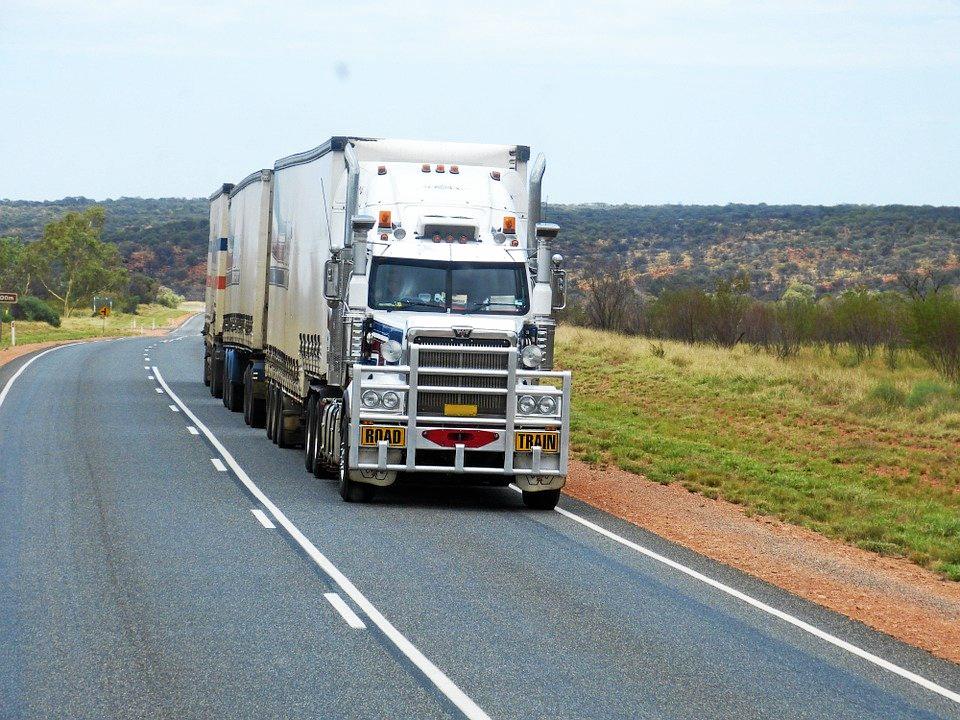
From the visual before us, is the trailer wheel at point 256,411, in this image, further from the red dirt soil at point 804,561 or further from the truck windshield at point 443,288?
the truck windshield at point 443,288

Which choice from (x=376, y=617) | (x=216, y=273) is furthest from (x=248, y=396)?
(x=376, y=617)

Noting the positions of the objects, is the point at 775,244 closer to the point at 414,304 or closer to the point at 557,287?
the point at 557,287

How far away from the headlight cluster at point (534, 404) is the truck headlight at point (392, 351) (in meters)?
1.47

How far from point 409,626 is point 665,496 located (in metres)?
9.99

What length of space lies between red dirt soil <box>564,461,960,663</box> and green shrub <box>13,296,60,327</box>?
3095 inches

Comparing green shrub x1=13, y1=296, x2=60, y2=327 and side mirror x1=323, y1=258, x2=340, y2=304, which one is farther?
green shrub x1=13, y1=296, x2=60, y2=327

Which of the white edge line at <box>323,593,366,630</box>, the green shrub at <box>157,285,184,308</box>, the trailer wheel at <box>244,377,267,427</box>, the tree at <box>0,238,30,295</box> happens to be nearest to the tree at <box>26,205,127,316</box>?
the tree at <box>0,238,30,295</box>

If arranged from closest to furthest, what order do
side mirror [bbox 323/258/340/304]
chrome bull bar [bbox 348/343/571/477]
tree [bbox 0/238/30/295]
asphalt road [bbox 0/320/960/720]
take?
asphalt road [bbox 0/320/960/720] → chrome bull bar [bbox 348/343/571/477] → side mirror [bbox 323/258/340/304] → tree [bbox 0/238/30/295]

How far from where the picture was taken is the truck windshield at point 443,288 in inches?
677

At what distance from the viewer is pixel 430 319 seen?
16750mm

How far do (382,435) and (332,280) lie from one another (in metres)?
2.22

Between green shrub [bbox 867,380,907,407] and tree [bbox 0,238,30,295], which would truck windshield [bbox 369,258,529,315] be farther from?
tree [bbox 0,238,30,295]

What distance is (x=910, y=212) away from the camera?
400 feet

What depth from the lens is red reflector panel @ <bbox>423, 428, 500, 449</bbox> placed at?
16234 millimetres
